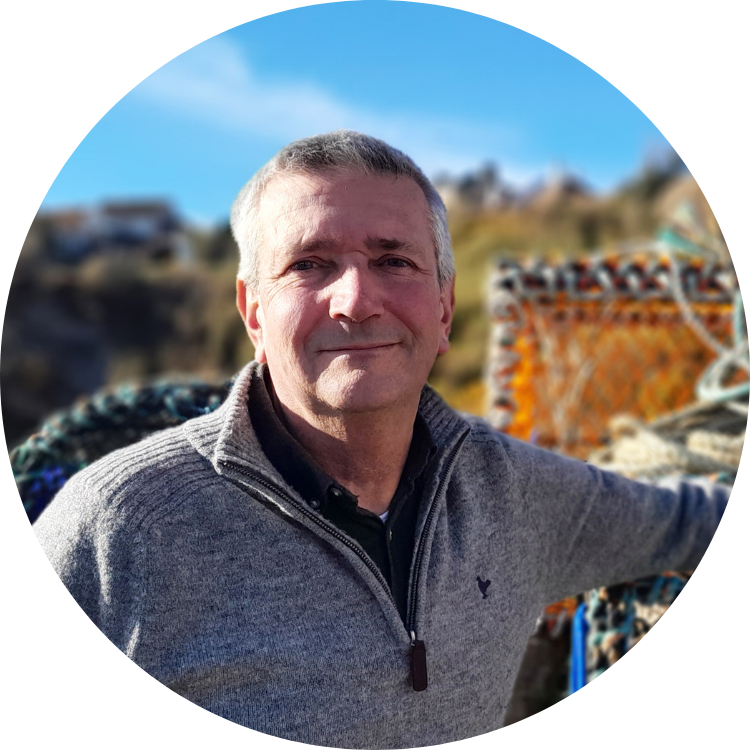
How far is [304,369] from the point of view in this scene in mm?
1368

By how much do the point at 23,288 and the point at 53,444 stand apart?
113 ft

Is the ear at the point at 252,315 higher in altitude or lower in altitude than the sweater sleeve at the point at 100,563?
higher

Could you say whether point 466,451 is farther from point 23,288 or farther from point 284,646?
point 23,288

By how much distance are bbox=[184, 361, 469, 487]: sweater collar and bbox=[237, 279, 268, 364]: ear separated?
37 mm

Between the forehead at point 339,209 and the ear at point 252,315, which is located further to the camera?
the ear at point 252,315

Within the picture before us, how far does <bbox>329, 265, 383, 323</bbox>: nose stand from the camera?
1331 mm

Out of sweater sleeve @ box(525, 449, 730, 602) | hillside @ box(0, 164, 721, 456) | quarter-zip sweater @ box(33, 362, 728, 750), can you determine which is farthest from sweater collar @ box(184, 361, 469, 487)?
hillside @ box(0, 164, 721, 456)

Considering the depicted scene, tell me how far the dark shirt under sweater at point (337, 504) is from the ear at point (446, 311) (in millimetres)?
378

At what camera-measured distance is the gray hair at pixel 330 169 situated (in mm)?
1406

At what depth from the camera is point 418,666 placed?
130 cm

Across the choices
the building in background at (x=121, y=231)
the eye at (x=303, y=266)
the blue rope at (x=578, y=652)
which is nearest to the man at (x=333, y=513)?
the eye at (x=303, y=266)

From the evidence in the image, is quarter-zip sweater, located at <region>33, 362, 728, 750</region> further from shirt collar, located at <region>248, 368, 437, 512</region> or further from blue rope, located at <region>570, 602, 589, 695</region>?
blue rope, located at <region>570, 602, 589, 695</region>

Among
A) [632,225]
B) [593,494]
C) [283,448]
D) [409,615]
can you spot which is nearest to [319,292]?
[283,448]

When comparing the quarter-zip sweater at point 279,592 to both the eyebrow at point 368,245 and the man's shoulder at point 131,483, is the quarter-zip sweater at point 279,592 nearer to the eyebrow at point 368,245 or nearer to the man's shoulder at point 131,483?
the man's shoulder at point 131,483
